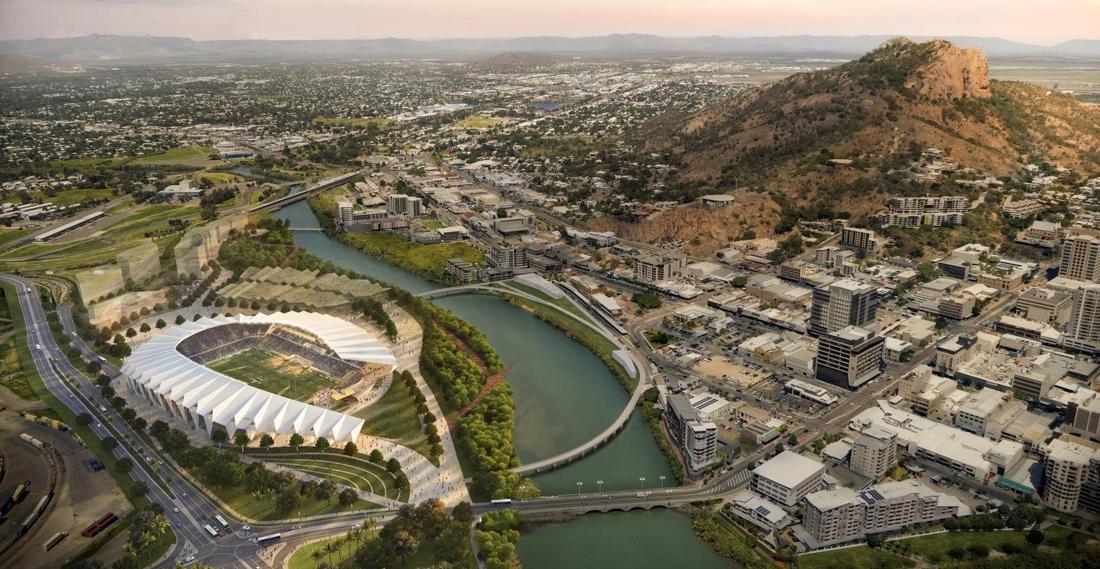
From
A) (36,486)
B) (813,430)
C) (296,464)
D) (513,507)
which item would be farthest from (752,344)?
(36,486)

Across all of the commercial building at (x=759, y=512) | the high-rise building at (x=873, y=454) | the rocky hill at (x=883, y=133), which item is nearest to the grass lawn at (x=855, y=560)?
the commercial building at (x=759, y=512)

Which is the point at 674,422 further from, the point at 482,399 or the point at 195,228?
the point at 195,228

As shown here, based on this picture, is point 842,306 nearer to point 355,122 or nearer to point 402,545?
point 402,545

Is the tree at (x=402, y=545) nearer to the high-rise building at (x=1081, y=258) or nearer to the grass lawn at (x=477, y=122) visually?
the high-rise building at (x=1081, y=258)

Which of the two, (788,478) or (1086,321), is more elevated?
(1086,321)

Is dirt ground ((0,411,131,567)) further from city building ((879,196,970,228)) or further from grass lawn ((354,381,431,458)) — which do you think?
city building ((879,196,970,228))

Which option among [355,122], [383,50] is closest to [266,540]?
[355,122]

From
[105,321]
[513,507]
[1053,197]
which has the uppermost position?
[1053,197]
